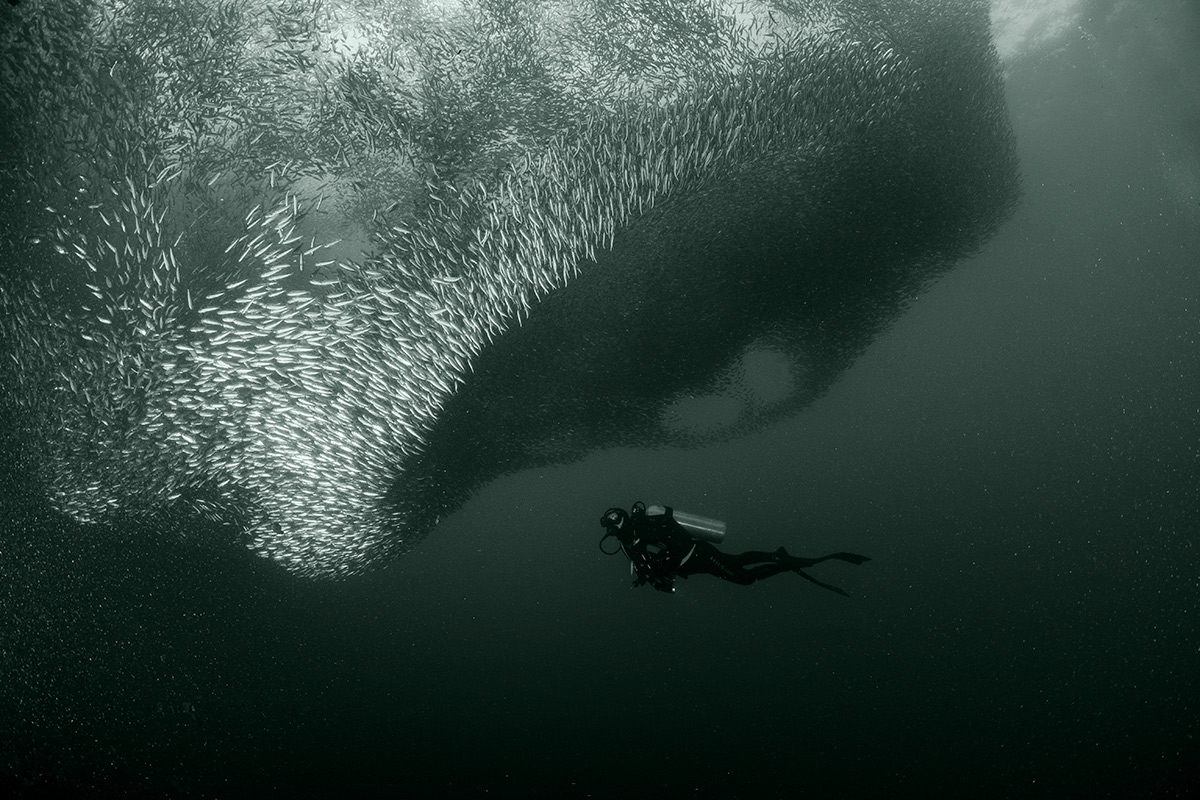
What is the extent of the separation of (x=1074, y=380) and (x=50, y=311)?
6.05 m

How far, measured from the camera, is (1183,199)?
280 cm

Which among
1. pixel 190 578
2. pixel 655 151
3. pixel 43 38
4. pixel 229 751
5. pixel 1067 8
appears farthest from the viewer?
pixel 229 751

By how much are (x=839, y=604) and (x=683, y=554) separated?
8.79 feet

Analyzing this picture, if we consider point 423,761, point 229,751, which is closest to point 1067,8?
point 423,761

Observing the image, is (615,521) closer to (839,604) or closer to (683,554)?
(683,554)

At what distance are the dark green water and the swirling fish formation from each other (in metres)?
1.24

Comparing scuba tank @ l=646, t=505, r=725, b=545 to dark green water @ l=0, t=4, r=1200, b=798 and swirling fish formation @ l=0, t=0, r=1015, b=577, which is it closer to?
dark green water @ l=0, t=4, r=1200, b=798

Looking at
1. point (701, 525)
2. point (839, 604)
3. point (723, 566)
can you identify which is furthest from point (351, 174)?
point (839, 604)

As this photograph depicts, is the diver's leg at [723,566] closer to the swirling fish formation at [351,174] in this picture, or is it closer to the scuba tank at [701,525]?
the scuba tank at [701,525]

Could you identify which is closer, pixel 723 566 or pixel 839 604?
pixel 723 566

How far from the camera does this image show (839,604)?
4.07 m

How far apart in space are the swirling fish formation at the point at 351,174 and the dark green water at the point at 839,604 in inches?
49.0

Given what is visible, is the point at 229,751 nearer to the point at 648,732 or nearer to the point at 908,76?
the point at 648,732

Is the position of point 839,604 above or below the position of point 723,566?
below
